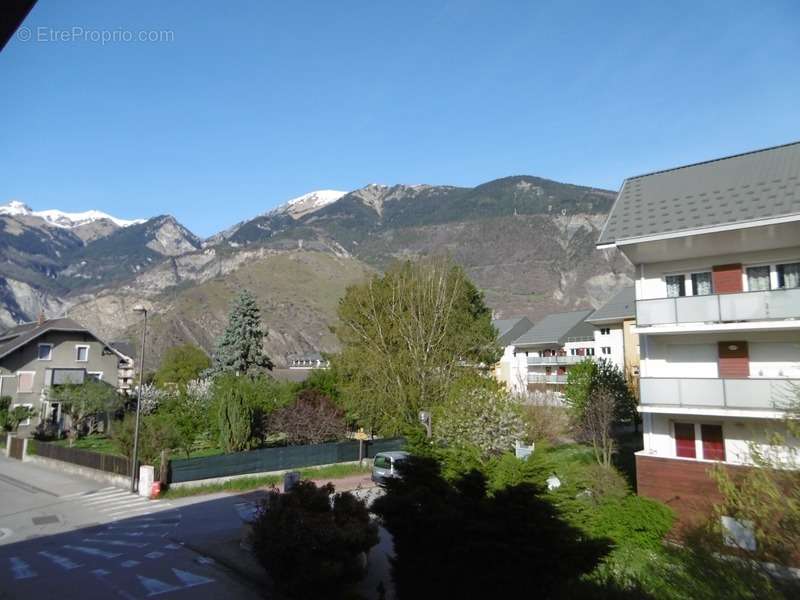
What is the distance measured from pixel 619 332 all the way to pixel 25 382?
53646 millimetres

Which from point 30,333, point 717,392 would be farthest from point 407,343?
point 30,333

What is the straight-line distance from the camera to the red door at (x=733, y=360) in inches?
607

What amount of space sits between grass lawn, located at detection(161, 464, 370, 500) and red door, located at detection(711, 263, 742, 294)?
17029 mm

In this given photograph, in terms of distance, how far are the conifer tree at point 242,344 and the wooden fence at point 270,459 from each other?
2839 centimetres

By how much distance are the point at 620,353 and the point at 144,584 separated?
54275 mm

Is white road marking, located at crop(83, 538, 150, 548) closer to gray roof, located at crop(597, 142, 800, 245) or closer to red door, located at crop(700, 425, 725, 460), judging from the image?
red door, located at crop(700, 425, 725, 460)

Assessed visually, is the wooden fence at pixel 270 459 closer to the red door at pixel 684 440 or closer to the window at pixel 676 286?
the red door at pixel 684 440

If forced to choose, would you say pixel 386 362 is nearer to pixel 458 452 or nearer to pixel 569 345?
pixel 458 452

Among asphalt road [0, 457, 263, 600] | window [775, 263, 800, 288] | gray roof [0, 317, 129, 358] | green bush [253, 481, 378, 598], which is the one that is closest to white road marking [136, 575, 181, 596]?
asphalt road [0, 457, 263, 600]

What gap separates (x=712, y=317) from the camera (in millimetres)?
15094

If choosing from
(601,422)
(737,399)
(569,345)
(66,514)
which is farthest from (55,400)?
(569,345)

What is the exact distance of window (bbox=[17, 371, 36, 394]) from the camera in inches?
1609

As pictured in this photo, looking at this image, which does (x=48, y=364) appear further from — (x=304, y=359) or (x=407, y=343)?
(x=304, y=359)

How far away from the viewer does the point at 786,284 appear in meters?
15.1
